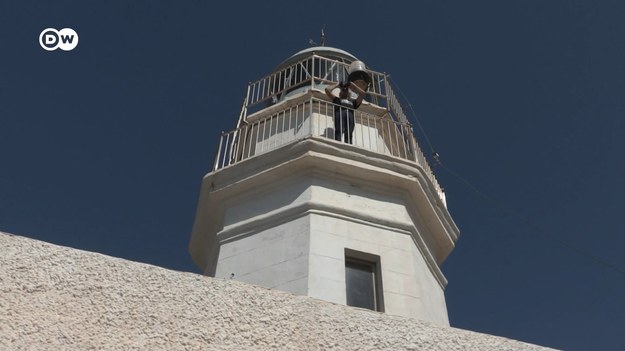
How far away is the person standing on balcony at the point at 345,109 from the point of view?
36.5 feet

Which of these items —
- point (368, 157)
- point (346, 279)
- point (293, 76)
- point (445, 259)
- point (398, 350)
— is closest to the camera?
point (398, 350)

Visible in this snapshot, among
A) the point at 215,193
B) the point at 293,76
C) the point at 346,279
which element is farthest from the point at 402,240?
the point at 293,76

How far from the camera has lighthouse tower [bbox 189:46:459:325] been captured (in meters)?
8.59

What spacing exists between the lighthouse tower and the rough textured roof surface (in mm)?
4957

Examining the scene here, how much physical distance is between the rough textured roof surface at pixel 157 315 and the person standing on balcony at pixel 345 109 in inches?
316

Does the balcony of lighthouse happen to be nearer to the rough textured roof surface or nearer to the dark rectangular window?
the dark rectangular window

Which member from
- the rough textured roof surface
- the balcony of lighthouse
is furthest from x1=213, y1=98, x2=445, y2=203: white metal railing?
the rough textured roof surface

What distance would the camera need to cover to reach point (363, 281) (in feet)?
28.5

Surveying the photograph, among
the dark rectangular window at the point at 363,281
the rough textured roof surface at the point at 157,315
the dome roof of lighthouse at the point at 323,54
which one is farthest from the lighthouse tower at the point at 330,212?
the rough textured roof surface at the point at 157,315

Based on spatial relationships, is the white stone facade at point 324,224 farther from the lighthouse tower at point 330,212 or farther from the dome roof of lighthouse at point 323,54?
the dome roof of lighthouse at point 323,54

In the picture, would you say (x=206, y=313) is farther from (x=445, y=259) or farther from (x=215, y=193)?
(x=445, y=259)

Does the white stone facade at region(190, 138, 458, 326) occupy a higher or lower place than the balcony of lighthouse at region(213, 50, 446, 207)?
lower

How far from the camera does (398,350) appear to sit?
9.82 feet

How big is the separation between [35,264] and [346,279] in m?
6.02
